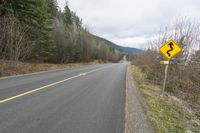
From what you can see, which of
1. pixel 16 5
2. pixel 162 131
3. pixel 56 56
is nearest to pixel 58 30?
pixel 56 56

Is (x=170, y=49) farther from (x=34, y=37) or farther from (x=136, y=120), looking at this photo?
(x=34, y=37)

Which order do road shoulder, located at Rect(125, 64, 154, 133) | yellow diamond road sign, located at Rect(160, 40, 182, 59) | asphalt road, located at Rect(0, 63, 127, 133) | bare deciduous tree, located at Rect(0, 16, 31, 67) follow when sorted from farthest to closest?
bare deciduous tree, located at Rect(0, 16, 31, 67) → yellow diamond road sign, located at Rect(160, 40, 182, 59) → road shoulder, located at Rect(125, 64, 154, 133) → asphalt road, located at Rect(0, 63, 127, 133)

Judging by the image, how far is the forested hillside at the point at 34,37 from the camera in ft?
53.2

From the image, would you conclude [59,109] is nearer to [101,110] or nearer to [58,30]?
[101,110]

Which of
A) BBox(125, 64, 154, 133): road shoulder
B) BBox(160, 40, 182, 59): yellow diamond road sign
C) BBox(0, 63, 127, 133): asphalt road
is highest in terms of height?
BBox(160, 40, 182, 59): yellow diamond road sign

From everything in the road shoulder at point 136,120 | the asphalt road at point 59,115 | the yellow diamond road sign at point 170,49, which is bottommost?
the road shoulder at point 136,120

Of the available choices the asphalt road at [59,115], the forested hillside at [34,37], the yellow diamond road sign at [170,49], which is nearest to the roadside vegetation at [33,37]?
the forested hillside at [34,37]

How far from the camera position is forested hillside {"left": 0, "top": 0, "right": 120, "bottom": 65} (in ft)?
53.2

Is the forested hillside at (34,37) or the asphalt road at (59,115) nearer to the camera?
the asphalt road at (59,115)

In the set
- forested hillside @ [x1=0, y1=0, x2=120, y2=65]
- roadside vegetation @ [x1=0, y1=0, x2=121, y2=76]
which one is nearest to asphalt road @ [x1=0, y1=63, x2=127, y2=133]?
roadside vegetation @ [x1=0, y1=0, x2=121, y2=76]

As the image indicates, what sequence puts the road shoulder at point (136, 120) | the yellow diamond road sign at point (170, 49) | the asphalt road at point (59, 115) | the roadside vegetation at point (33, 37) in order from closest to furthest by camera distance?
the asphalt road at point (59, 115), the road shoulder at point (136, 120), the yellow diamond road sign at point (170, 49), the roadside vegetation at point (33, 37)

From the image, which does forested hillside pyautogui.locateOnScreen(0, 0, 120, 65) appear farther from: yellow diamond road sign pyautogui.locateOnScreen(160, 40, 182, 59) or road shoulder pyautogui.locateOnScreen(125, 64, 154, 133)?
road shoulder pyautogui.locateOnScreen(125, 64, 154, 133)

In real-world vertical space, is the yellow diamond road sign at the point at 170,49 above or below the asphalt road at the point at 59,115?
above

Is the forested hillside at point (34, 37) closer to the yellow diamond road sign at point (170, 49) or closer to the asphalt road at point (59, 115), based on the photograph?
the asphalt road at point (59, 115)
